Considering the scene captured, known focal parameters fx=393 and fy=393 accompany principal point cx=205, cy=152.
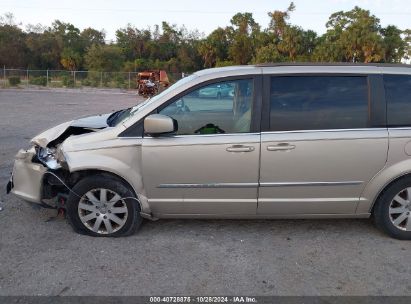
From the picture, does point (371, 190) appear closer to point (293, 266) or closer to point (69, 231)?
point (293, 266)

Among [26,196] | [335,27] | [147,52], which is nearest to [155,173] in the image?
[26,196]

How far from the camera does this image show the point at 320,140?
3773 millimetres

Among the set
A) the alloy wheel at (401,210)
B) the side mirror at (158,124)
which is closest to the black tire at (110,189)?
the side mirror at (158,124)

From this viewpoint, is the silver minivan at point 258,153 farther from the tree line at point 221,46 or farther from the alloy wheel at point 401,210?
the tree line at point 221,46

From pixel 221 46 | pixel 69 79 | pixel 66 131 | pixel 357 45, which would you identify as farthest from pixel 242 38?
pixel 66 131

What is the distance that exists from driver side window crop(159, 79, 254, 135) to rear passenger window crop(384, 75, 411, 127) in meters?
1.38

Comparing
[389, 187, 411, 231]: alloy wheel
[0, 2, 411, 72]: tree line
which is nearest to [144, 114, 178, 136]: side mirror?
[389, 187, 411, 231]: alloy wheel

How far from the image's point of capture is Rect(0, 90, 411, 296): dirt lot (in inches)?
125

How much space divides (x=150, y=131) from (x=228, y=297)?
1.65 metres

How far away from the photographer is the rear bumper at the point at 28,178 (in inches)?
165

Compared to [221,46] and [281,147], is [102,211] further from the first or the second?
[221,46]

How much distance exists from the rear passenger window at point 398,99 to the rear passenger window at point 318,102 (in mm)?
241

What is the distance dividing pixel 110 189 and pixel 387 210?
281 cm

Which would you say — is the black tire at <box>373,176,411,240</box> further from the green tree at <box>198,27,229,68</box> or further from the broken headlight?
the green tree at <box>198,27,229,68</box>
